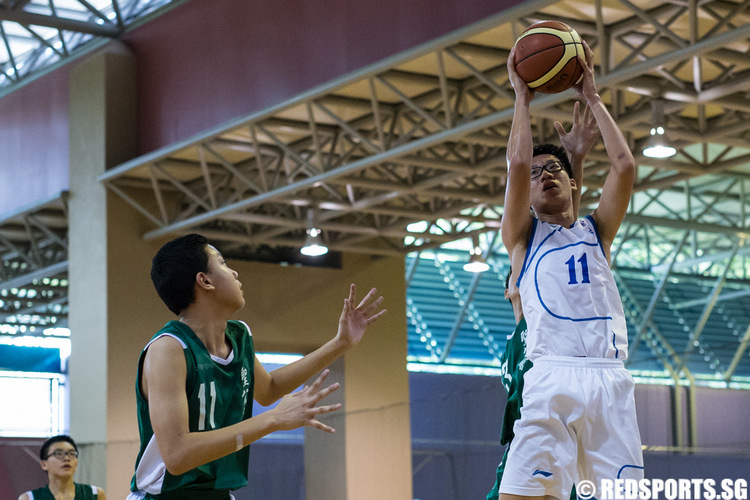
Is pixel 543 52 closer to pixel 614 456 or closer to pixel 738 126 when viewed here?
pixel 614 456

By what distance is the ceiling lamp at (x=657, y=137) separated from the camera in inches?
521

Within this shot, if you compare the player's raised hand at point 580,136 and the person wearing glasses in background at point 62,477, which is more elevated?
the player's raised hand at point 580,136

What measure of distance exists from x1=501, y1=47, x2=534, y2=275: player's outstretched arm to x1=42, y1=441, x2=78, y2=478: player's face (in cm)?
577

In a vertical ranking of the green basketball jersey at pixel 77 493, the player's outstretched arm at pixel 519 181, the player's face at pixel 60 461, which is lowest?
the green basketball jersey at pixel 77 493

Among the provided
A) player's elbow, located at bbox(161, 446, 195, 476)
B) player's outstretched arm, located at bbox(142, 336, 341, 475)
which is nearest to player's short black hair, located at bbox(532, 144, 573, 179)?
player's outstretched arm, located at bbox(142, 336, 341, 475)

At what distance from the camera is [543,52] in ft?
16.9

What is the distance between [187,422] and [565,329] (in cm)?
157

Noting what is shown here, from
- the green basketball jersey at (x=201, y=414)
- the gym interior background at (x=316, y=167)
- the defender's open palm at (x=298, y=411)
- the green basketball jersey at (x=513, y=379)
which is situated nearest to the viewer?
the defender's open palm at (x=298, y=411)

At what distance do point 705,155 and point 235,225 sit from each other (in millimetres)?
8501

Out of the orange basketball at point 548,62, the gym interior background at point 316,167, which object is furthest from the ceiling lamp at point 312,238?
the orange basketball at point 548,62

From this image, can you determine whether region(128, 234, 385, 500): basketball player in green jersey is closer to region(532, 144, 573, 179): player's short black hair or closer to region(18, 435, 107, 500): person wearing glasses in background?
region(532, 144, 573, 179): player's short black hair

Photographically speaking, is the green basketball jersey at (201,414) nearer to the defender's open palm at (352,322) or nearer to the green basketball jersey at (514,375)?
the defender's open palm at (352,322)

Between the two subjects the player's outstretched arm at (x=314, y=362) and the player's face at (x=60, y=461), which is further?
the player's face at (x=60, y=461)

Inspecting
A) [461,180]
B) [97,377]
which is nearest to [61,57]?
[97,377]
